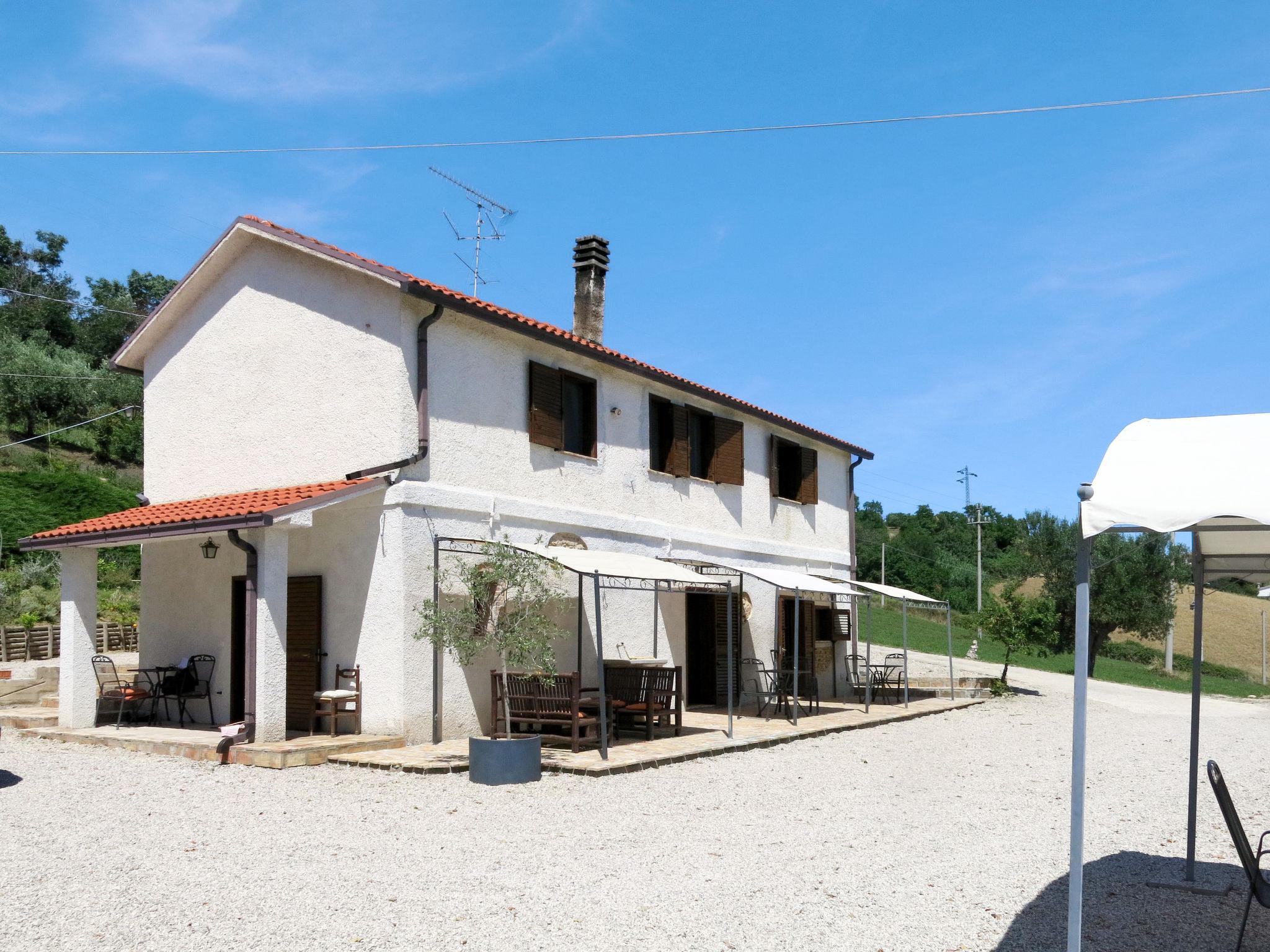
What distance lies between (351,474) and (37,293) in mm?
50364

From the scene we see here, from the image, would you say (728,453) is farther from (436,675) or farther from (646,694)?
(436,675)

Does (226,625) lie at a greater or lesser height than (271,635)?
lesser

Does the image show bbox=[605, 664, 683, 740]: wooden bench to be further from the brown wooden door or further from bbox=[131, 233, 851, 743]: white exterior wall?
the brown wooden door

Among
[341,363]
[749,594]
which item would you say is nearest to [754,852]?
[341,363]

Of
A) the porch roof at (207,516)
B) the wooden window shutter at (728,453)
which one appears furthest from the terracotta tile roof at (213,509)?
the wooden window shutter at (728,453)

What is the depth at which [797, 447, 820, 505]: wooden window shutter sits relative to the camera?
1911 cm

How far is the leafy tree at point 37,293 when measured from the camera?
154 feet

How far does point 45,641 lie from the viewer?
1948 cm

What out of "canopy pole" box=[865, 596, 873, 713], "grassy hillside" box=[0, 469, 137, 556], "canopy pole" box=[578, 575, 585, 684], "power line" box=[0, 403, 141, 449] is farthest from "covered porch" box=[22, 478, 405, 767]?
"power line" box=[0, 403, 141, 449]

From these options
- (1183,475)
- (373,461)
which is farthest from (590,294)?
(1183,475)

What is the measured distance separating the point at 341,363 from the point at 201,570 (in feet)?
10.6

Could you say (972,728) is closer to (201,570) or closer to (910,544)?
(201,570)

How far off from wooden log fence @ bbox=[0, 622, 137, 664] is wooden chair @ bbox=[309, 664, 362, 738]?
8.88 metres

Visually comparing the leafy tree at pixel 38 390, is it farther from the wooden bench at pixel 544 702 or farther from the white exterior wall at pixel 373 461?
the wooden bench at pixel 544 702
